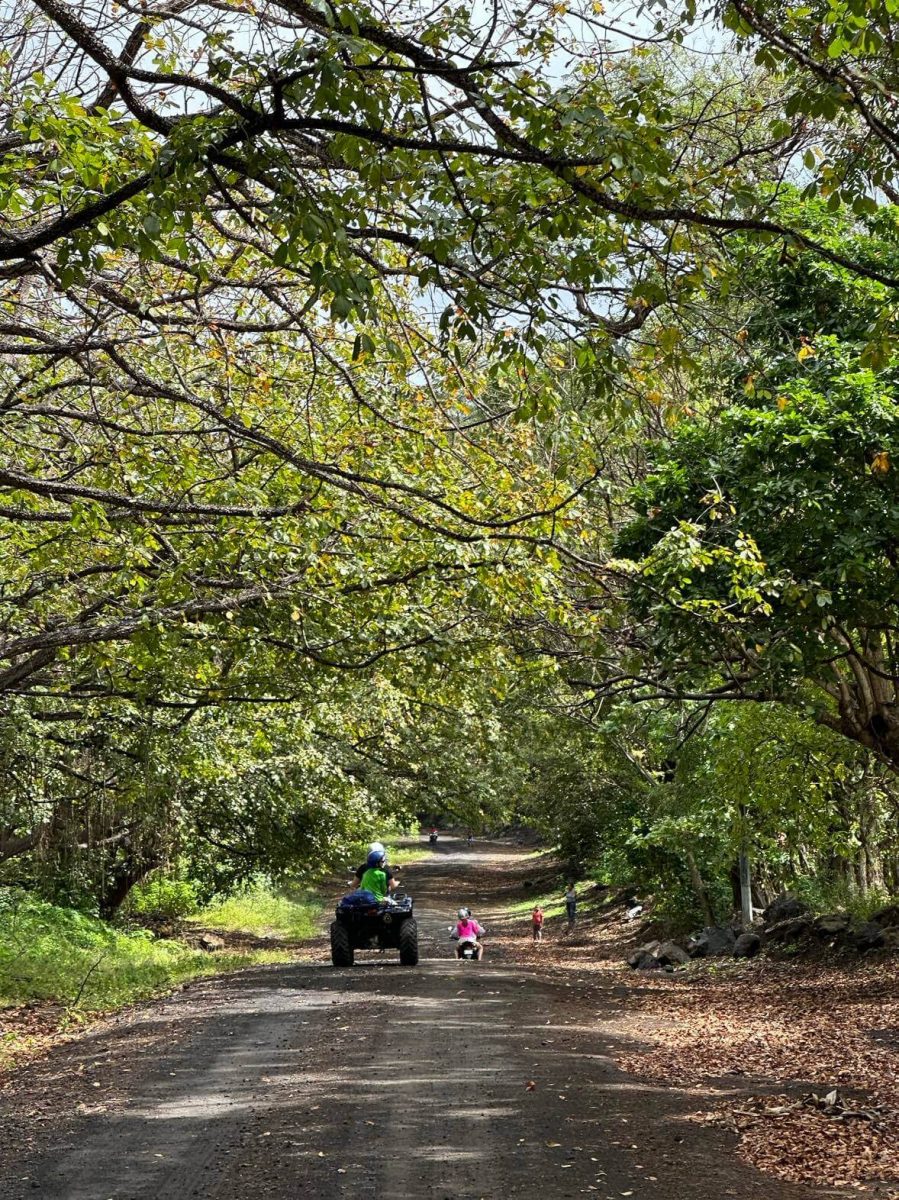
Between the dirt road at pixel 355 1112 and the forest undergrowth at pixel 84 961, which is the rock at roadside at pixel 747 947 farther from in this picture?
the forest undergrowth at pixel 84 961

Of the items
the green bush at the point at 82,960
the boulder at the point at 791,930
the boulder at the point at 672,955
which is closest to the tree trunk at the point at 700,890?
the boulder at the point at 672,955

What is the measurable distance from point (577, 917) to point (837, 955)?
18997 millimetres

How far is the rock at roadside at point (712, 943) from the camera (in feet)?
71.7

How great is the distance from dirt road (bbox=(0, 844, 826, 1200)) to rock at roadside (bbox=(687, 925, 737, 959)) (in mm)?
7852

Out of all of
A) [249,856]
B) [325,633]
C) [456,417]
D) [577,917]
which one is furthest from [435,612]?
[577,917]

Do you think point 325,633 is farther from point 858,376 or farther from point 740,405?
point 858,376

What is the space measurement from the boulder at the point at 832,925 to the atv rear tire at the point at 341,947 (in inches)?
281

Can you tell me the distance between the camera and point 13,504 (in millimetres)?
11609

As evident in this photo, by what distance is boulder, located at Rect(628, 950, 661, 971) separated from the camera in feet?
74.8

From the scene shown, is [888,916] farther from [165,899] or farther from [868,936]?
[165,899]

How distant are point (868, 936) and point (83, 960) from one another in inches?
466

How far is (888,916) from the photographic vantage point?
18.4 meters

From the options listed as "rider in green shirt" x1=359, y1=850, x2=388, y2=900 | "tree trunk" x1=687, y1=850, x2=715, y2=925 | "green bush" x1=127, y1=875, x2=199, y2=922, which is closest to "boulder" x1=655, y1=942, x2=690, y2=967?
"tree trunk" x1=687, y1=850, x2=715, y2=925

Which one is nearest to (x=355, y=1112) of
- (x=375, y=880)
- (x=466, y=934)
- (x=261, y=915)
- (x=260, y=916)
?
(x=375, y=880)
